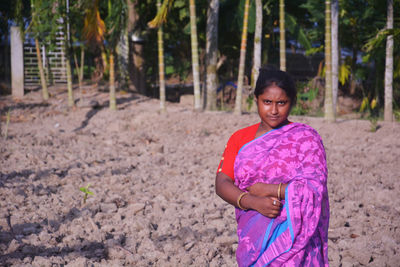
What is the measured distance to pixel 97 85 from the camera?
46.9 ft

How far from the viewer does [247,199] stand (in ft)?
5.76

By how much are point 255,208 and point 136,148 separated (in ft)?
19.0

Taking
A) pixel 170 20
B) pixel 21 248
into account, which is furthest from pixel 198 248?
pixel 170 20

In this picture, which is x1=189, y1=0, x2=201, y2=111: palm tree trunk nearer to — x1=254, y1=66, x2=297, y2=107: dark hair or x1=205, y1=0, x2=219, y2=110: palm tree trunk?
x1=205, y1=0, x2=219, y2=110: palm tree trunk

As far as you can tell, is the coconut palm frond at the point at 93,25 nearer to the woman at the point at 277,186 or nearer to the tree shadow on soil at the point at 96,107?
the tree shadow on soil at the point at 96,107

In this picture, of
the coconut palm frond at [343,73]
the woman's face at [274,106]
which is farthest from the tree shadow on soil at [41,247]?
the coconut palm frond at [343,73]

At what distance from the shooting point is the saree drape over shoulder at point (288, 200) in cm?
166

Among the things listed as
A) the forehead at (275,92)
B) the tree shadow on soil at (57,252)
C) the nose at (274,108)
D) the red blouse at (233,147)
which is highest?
the forehead at (275,92)

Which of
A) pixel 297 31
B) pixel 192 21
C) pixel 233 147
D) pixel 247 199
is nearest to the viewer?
pixel 247 199

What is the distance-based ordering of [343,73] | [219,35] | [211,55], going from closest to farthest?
[211,55] → [343,73] → [219,35]

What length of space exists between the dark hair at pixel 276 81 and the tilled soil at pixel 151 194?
5.83 ft

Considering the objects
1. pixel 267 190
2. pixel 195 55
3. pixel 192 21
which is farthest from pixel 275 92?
pixel 195 55

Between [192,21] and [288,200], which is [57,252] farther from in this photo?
[192,21]

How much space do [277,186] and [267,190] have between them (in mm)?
45
